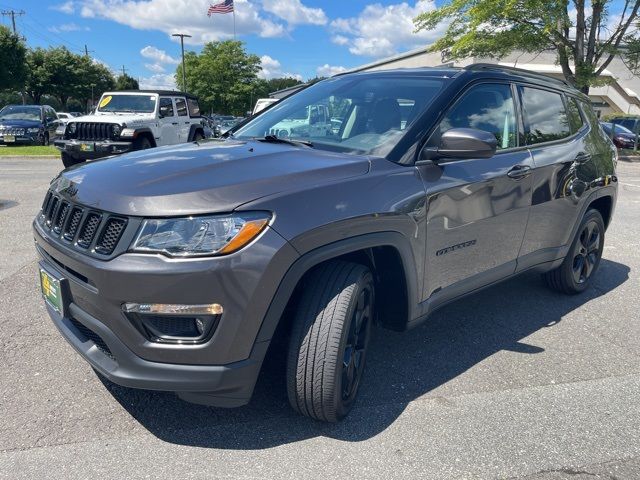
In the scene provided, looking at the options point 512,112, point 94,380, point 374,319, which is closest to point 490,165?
point 512,112

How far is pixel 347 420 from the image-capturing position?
2738 mm

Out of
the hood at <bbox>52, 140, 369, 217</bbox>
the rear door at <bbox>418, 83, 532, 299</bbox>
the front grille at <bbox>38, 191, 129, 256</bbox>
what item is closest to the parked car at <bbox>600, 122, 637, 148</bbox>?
the rear door at <bbox>418, 83, 532, 299</bbox>

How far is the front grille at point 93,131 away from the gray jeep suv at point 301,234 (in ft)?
30.3

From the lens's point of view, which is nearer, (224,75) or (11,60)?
(11,60)

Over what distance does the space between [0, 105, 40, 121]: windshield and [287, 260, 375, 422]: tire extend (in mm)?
21734

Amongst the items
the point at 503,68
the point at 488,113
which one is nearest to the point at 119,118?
the point at 503,68

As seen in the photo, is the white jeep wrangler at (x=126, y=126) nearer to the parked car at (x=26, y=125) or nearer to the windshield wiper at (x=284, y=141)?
the parked car at (x=26, y=125)

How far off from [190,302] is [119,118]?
11229 mm

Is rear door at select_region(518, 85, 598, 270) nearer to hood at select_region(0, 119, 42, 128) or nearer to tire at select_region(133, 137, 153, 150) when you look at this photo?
tire at select_region(133, 137, 153, 150)

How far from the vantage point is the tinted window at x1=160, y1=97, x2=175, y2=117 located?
13.6m

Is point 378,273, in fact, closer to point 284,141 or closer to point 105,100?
point 284,141

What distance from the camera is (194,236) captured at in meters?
2.15

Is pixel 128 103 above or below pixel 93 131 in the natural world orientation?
above

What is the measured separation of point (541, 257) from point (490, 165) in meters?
1.09
